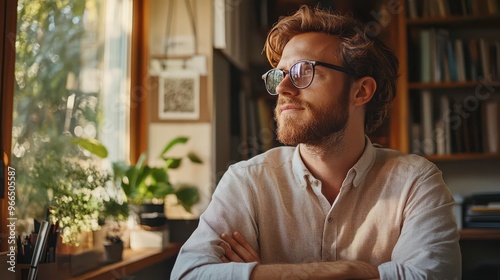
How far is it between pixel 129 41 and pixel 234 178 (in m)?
1.51

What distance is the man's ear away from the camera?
1.27 meters

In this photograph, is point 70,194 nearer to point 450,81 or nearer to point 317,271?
point 317,271

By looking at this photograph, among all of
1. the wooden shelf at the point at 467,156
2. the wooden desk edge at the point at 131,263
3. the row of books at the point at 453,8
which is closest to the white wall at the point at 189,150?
the wooden desk edge at the point at 131,263

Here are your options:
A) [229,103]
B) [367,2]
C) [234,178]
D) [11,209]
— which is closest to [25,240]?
[11,209]

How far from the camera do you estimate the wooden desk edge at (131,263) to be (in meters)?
1.68

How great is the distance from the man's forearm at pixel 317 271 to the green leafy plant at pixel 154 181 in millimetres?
1166

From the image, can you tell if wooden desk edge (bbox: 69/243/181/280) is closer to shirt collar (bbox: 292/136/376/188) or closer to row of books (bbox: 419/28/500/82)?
shirt collar (bbox: 292/136/376/188)

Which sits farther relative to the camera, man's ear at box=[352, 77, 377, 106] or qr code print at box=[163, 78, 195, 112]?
qr code print at box=[163, 78, 195, 112]

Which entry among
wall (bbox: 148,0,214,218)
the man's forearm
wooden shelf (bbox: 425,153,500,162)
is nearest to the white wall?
wall (bbox: 148,0,214,218)

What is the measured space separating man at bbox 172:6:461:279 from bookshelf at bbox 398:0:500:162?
1506mm

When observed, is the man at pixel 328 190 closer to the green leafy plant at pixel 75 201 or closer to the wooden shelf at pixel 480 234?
the green leafy plant at pixel 75 201

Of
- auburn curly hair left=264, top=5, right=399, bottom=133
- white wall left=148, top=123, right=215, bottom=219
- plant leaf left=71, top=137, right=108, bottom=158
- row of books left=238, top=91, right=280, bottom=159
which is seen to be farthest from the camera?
row of books left=238, top=91, right=280, bottom=159

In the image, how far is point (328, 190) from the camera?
1285 millimetres

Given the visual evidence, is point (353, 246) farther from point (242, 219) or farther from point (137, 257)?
point (137, 257)
